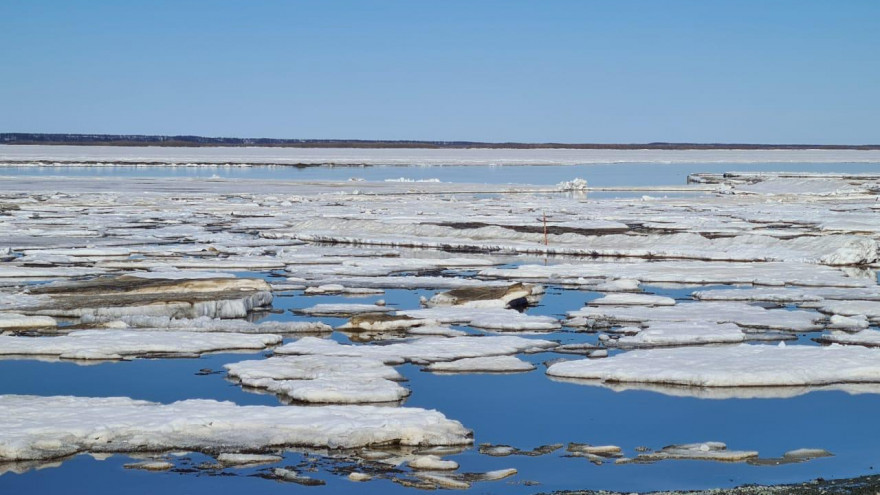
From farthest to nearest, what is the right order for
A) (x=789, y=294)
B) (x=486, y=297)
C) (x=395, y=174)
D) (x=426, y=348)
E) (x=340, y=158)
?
1. (x=340, y=158)
2. (x=395, y=174)
3. (x=789, y=294)
4. (x=486, y=297)
5. (x=426, y=348)

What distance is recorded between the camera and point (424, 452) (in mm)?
6137

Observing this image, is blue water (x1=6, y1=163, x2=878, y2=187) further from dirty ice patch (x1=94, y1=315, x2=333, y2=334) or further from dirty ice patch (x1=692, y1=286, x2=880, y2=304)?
dirty ice patch (x1=94, y1=315, x2=333, y2=334)

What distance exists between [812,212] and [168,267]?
14437 millimetres

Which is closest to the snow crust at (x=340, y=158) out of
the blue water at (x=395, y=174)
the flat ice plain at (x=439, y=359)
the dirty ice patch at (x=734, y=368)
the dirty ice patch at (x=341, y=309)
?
the blue water at (x=395, y=174)

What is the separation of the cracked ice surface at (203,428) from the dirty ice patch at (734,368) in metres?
1.73

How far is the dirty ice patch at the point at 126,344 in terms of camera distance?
8641mm

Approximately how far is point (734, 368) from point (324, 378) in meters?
2.72

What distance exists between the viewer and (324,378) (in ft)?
24.8

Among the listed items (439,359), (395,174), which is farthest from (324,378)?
(395,174)

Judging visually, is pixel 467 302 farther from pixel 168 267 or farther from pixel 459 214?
pixel 459 214

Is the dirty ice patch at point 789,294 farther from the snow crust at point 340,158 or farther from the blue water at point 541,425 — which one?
the snow crust at point 340,158

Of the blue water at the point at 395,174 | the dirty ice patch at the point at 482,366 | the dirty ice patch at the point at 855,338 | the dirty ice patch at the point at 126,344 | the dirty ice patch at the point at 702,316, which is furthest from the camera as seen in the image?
the blue water at the point at 395,174

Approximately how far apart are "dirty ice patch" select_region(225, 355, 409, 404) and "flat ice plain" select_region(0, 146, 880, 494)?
22 millimetres

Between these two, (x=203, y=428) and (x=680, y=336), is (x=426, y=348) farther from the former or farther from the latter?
(x=203, y=428)
